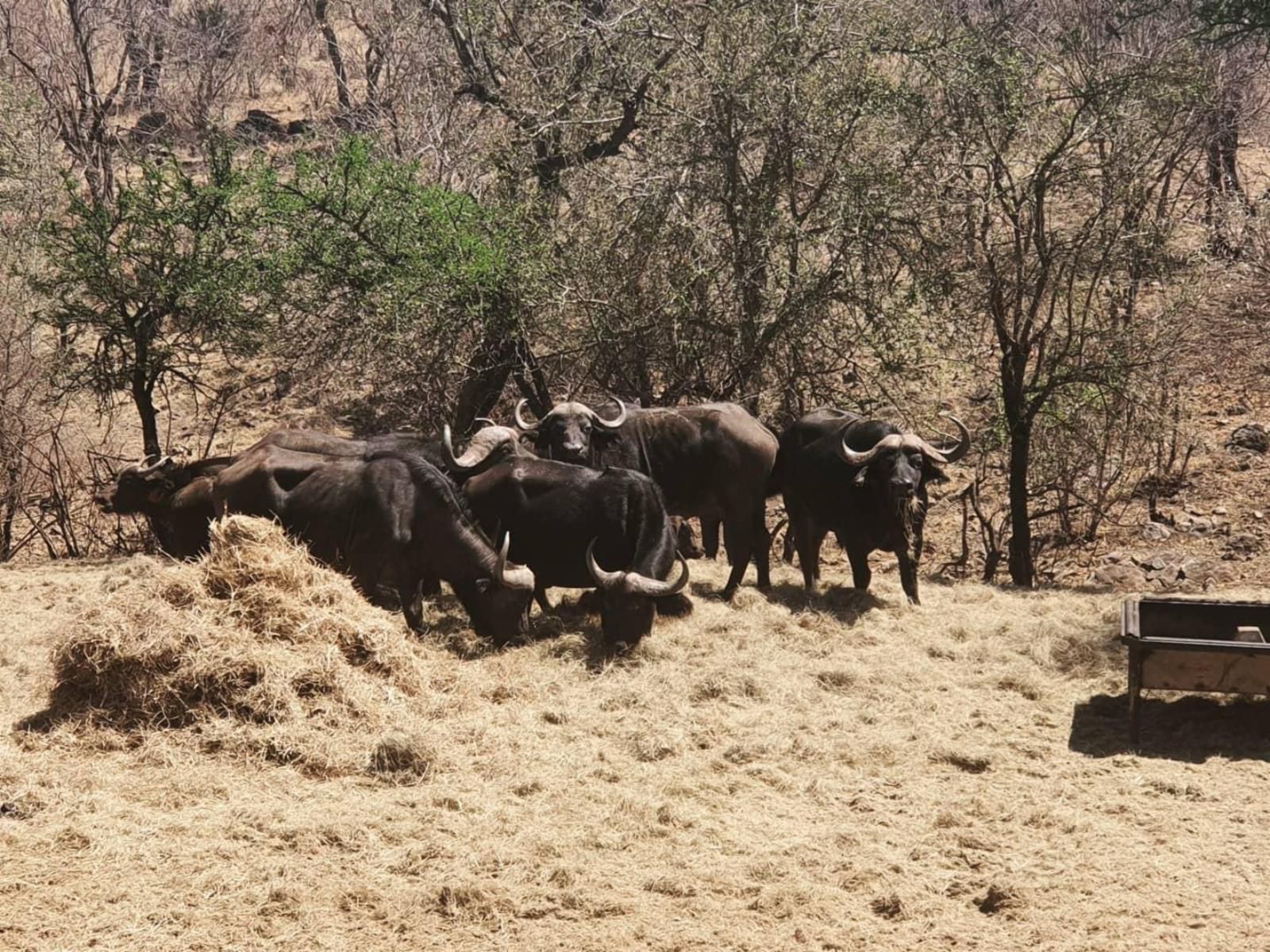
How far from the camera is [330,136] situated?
23328 mm

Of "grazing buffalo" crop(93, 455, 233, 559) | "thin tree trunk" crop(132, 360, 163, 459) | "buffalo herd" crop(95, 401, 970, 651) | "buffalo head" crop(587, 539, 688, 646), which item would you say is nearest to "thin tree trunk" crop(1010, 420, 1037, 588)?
"buffalo herd" crop(95, 401, 970, 651)

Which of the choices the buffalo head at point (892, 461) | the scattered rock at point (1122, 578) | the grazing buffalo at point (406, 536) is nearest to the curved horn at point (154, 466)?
the grazing buffalo at point (406, 536)

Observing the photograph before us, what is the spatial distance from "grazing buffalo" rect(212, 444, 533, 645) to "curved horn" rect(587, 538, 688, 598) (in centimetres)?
61

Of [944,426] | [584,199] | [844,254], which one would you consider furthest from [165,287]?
[944,426]

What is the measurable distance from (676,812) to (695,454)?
5201 millimetres

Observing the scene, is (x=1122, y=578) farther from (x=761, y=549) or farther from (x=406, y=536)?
(x=406, y=536)

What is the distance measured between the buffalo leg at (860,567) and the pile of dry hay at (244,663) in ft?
13.8

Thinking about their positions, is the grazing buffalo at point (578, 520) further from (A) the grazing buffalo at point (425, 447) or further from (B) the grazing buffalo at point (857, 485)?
(B) the grazing buffalo at point (857, 485)

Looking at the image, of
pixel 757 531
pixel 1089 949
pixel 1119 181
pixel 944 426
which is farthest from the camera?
pixel 944 426

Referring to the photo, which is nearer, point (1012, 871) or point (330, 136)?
point (1012, 871)

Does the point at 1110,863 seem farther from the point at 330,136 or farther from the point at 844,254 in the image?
the point at 330,136

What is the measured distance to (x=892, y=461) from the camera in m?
12.2

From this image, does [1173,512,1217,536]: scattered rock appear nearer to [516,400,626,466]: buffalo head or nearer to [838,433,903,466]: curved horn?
[838,433,903,466]: curved horn

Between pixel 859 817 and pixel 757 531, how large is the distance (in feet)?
16.5
